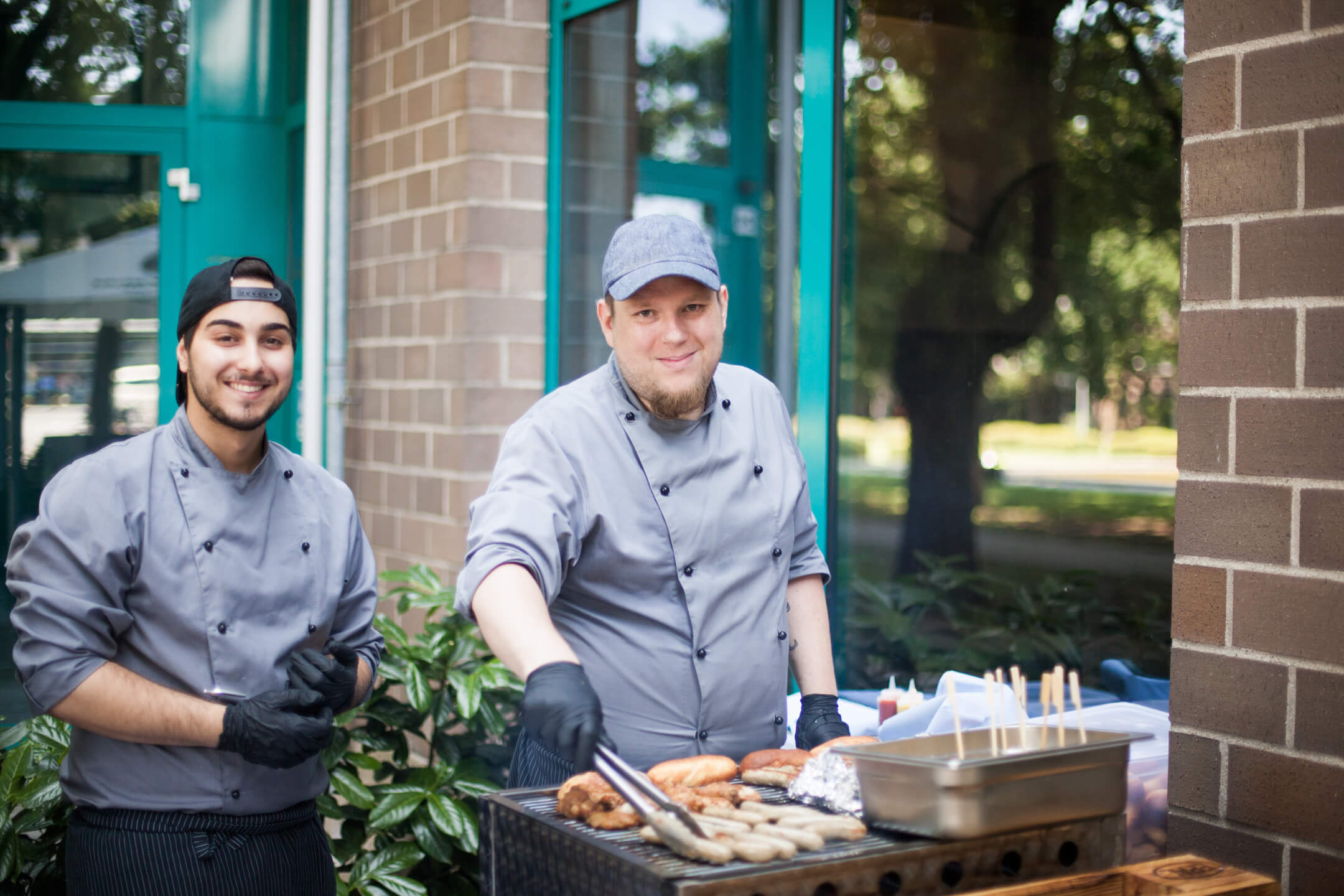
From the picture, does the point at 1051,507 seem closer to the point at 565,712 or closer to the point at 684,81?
the point at 684,81

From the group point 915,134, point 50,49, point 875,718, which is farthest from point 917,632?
point 915,134

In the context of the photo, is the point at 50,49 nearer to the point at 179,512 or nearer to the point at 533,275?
the point at 533,275

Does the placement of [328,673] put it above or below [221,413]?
below

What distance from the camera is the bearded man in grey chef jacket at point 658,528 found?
243cm

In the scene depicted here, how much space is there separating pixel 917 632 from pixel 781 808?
3131 millimetres

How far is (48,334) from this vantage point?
560 centimetres

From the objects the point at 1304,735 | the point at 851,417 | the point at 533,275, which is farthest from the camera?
the point at 533,275

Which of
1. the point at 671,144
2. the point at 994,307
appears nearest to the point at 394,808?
the point at 671,144

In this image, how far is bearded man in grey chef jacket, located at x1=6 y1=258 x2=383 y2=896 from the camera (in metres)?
2.33

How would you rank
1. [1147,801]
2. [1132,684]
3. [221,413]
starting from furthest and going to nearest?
1. [1132,684]
2. [1147,801]
3. [221,413]

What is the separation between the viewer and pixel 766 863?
1760 millimetres

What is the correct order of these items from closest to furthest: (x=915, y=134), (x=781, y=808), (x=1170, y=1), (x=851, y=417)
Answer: (x=781, y=808) < (x=851, y=417) < (x=1170, y=1) < (x=915, y=134)

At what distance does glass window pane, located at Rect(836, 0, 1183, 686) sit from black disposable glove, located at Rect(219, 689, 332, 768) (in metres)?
2.07

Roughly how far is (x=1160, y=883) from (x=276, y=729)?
4.84ft
